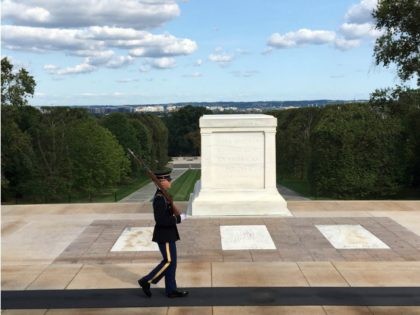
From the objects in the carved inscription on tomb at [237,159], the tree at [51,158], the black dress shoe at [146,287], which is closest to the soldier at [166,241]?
the black dress shoe at [146,287]

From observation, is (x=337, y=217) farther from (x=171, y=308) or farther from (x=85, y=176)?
(x=85, y=176)

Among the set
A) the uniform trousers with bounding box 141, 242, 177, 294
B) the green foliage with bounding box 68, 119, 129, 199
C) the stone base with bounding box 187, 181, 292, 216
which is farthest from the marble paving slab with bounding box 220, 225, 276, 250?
the green foliage with bounding box 68, 119, 129, 199

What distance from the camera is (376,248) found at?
9141 mm

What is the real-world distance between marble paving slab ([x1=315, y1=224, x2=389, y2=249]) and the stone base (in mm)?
1232

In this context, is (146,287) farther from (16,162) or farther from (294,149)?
(294,149)

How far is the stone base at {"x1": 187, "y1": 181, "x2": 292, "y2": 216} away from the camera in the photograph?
38.1 feet

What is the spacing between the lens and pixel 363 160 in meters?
27.8

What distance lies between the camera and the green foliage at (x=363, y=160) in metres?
27.6

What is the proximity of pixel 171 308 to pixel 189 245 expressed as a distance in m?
2.99

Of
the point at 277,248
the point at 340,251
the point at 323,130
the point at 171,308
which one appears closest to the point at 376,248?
the point at 340,251

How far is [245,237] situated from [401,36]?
16.4 meters

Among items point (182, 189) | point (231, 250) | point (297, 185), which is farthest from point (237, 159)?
point (182, 189)

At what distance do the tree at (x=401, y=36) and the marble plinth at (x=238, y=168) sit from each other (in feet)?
42.5

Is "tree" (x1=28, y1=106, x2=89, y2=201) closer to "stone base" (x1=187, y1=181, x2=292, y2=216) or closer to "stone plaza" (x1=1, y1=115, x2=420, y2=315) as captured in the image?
"stone plaza" (x1=1, y1=115, x2=420, y2=315)
